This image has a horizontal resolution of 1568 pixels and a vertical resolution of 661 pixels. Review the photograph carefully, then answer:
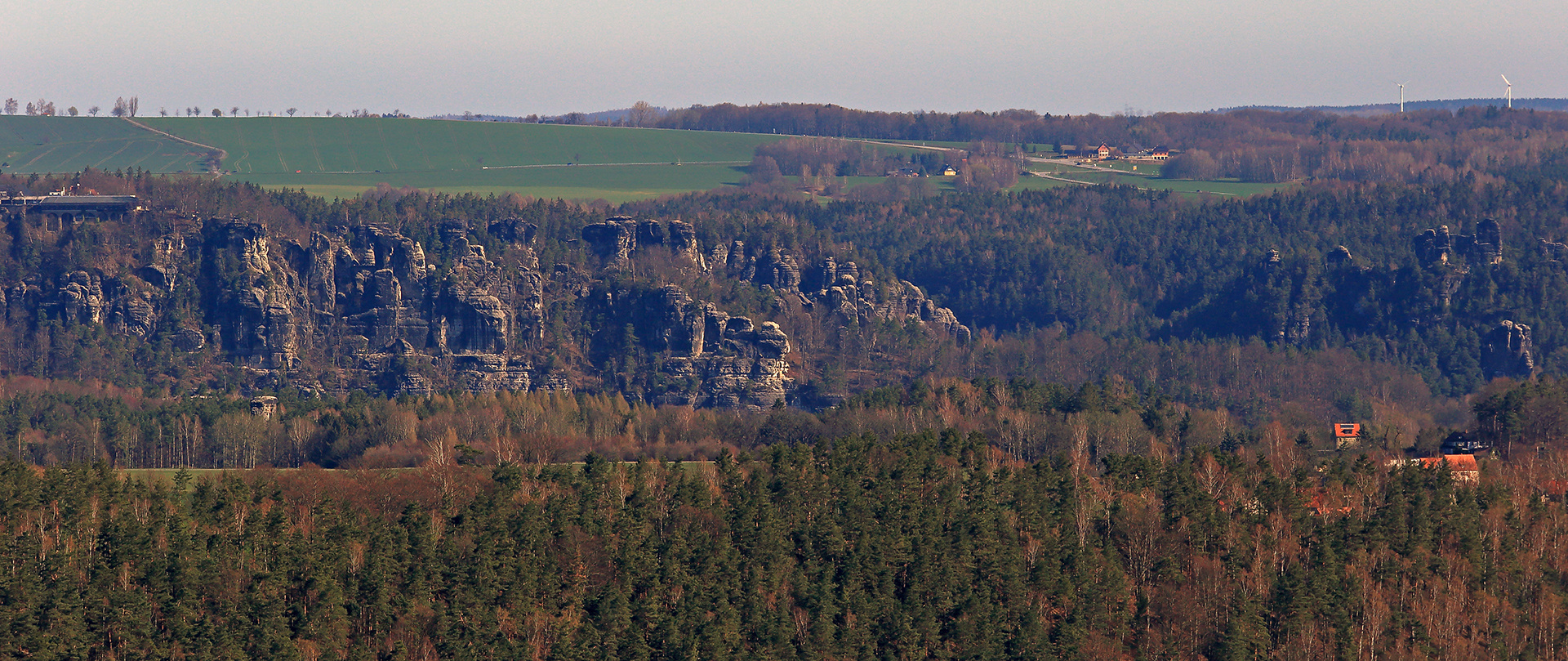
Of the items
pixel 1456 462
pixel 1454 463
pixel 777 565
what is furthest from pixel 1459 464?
pixel 777 565

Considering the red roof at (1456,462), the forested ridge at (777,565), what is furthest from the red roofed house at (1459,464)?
the forested ridge at (777,565)

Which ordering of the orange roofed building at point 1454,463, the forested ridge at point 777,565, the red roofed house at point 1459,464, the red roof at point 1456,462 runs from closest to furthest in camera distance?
the forested ridge at point 777,565 < the orange roofed building at point 1454,463 < the red roofed house at point 1459,464 < the red roof at point 1456,462

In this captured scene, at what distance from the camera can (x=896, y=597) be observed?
12631 centimetres

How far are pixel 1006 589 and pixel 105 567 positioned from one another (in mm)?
51390

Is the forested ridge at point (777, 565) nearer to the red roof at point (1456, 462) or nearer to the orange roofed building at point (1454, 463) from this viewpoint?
the orange roofed building at point (1454, 463)

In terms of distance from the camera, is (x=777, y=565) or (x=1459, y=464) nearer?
(x=777, y=565)

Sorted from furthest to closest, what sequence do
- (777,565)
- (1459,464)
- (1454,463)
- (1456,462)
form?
1. (1456,462)
2. (1459,464)
3. (1454,463)
4. (777,565)

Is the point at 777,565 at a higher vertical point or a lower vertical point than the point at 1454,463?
lower

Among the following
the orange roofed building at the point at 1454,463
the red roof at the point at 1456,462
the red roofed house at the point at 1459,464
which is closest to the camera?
the orange roofed building at the point at 1454,463

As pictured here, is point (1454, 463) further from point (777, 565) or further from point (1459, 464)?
point (777, 565)

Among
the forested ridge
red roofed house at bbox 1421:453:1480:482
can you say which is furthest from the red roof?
the forested ridge

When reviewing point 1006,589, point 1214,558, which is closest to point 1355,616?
point 1214,558

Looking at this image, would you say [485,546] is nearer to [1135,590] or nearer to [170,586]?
[170,586]

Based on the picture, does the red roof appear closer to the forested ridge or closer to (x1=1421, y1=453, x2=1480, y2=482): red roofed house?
(x1=1421, y1=453, x2=1480, y2=482): red roofed house
